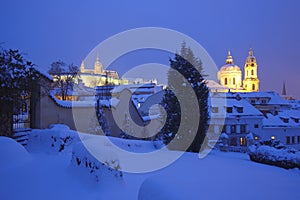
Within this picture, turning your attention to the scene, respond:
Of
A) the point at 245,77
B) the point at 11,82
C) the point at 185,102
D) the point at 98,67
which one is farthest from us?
the point at 98,67

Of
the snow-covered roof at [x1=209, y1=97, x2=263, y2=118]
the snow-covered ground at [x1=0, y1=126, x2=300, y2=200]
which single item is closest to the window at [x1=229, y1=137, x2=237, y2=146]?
the snow-covered roof at [x1=209, y1=97, x2=263, y2=118]

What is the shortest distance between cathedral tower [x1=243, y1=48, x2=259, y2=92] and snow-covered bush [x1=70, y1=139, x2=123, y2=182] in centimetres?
8577

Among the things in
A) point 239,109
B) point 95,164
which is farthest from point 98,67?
point 95,164

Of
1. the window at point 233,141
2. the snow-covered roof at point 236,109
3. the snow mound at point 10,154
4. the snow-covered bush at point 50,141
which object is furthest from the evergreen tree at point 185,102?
the window at point 233,141

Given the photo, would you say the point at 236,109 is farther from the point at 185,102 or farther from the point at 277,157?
the point at 277,157

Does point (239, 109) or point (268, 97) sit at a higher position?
point (268, 97)

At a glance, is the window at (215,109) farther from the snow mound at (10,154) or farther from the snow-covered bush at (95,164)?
the snow mound at (10,154)

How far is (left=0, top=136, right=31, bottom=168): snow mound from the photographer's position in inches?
240

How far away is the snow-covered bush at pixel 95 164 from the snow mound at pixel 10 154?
1.57 m

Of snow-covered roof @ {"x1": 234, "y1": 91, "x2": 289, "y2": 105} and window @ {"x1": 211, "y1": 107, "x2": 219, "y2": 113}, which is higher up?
snow-covered roof @ {"x1": 234, "y1": 91, "x2": 289, "y2": 105}

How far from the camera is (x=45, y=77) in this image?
40.9 ft

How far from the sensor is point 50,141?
30.9 ft

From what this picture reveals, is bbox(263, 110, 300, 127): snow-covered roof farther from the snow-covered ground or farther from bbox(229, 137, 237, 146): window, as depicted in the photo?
the snow-covered ground

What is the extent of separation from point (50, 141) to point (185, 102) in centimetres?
843
